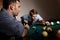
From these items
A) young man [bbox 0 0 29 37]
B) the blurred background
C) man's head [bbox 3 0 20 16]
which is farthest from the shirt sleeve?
the blurred background

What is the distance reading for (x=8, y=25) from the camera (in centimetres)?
168

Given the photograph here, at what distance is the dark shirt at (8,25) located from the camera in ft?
5.44

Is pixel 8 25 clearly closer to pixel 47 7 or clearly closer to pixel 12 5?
pixel 12 5

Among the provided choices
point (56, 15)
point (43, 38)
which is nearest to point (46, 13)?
point (56, 15)

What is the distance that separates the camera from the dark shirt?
1657 millimetres

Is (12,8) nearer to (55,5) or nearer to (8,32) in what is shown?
(8,32)

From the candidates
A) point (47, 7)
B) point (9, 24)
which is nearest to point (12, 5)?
point (9, 24)

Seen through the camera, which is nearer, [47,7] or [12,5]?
[12,5]

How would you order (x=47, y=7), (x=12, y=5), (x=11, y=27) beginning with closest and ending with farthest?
(x=11, y=27) < (x=12, y=5) < (x=47, y=7)

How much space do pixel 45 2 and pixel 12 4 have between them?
435 centimetres

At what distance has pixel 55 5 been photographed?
606 centimetres

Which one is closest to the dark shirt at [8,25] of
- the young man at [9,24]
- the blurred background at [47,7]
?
the young man at [9,24]

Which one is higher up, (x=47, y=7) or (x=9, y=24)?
(x=47, y=7)

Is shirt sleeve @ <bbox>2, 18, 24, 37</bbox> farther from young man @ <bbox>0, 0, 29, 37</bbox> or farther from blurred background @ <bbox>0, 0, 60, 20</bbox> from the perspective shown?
blurred background @ <bbox>0, 0, 60, 20</bbox>
